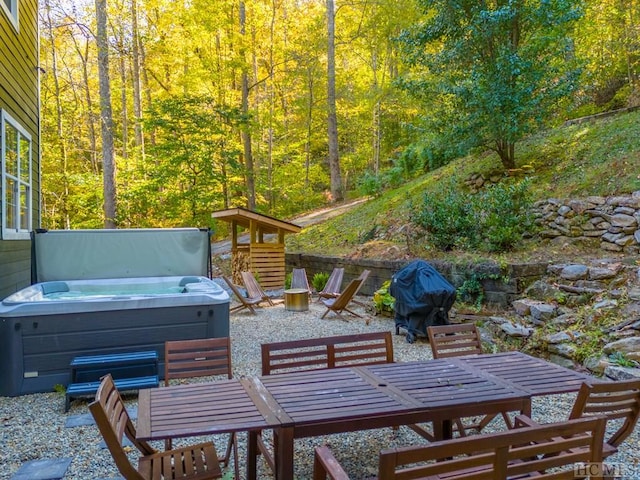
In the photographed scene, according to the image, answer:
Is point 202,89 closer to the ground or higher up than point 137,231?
higher up

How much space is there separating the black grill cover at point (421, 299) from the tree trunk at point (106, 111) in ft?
27.3

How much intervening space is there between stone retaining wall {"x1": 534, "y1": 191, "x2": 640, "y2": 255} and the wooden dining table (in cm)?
411

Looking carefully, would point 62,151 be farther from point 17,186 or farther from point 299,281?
point 299,281

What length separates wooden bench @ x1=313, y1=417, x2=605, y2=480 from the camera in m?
1.47

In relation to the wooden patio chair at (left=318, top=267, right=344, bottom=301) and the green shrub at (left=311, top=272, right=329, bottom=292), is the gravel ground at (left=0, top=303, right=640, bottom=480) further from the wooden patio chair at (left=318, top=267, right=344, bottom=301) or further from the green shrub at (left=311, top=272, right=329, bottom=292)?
the green shrub at (left=311, top=272, right=329, bottom=292)

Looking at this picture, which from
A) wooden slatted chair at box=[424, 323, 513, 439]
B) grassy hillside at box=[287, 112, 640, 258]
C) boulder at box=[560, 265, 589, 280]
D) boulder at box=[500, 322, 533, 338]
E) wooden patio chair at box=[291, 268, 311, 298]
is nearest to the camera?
wooden slatted chair at box=[424, 323, 513, 439]

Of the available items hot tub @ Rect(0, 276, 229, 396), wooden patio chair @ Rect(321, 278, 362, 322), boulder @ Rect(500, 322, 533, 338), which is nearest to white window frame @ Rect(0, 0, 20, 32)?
hot tub @ Rect(0, 276, 229, 396)

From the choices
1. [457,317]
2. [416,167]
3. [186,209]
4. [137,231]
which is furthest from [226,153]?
→ [457,317]

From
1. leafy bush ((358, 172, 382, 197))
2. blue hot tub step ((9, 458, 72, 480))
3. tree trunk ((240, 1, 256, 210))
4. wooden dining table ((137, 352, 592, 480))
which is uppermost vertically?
tree trunk ((240, 1, 256, 210))

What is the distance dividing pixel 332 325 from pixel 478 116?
14.3ft

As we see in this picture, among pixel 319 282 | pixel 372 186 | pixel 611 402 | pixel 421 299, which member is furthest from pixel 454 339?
pixel 372 186

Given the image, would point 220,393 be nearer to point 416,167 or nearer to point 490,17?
point 490,17

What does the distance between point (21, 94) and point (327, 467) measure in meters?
7.32

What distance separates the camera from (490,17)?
7648mm
